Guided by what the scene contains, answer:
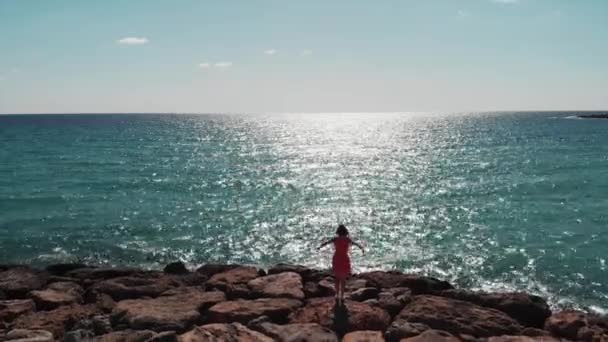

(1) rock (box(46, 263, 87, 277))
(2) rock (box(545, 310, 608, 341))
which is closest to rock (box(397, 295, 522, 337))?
(2) rock (box(545, 310, 608, 341))

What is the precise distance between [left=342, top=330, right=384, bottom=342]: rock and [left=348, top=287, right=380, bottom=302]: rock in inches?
115

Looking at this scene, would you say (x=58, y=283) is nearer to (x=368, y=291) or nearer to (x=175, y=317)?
(x=175, y=317)

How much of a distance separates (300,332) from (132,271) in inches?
366

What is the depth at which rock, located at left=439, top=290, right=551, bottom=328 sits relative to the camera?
14141 mm

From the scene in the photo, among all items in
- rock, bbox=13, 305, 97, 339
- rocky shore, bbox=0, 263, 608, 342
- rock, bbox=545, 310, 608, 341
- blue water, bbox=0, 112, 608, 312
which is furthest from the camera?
blue water, bbox=0, 112, 608, 312

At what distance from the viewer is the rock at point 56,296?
14381mm

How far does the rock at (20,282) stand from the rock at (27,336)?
181 inches

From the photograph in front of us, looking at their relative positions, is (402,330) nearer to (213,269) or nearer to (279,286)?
(279,286)

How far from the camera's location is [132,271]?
61.1 feet

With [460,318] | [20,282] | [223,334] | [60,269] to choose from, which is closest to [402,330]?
[460,318]

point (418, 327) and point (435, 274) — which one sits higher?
point (418, 327)

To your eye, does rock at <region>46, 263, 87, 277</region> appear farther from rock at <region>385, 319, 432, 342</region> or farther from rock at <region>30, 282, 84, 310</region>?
rock at <region>385, 319, 432, 342</region>

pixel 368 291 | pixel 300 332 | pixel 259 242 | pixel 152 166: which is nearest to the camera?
pixel 300 332

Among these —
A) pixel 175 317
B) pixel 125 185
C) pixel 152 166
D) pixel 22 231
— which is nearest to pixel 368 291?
pixel 175 317
